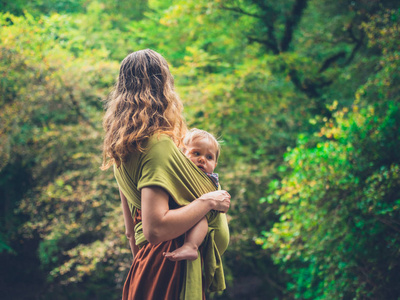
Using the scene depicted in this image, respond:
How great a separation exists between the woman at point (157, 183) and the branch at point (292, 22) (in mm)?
6174

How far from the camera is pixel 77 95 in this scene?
613 centimetres

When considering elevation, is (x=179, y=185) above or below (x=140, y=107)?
below

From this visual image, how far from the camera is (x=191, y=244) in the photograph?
145 centimetres

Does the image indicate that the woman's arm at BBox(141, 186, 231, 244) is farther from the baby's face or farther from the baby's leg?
the baby's face

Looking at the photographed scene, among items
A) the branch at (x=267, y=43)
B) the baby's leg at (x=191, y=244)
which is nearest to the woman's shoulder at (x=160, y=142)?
the baby's leg at (x=191, y=244)

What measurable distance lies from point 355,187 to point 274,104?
3557mm

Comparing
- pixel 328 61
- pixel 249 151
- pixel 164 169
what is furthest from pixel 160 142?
pixel 328 61

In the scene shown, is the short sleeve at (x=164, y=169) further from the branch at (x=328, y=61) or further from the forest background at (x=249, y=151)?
the branch at (x=328, y=61)

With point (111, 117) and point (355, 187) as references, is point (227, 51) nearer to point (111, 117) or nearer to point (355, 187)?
point (355, 187)

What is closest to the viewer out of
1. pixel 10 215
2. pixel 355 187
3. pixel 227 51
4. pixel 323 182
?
pixel 355 187

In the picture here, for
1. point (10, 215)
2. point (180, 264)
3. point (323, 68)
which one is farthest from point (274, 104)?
point (180, 264)

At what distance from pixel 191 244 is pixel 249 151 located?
534cm

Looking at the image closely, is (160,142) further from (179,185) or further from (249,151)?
(249,151)

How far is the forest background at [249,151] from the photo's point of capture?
3.71 meters
